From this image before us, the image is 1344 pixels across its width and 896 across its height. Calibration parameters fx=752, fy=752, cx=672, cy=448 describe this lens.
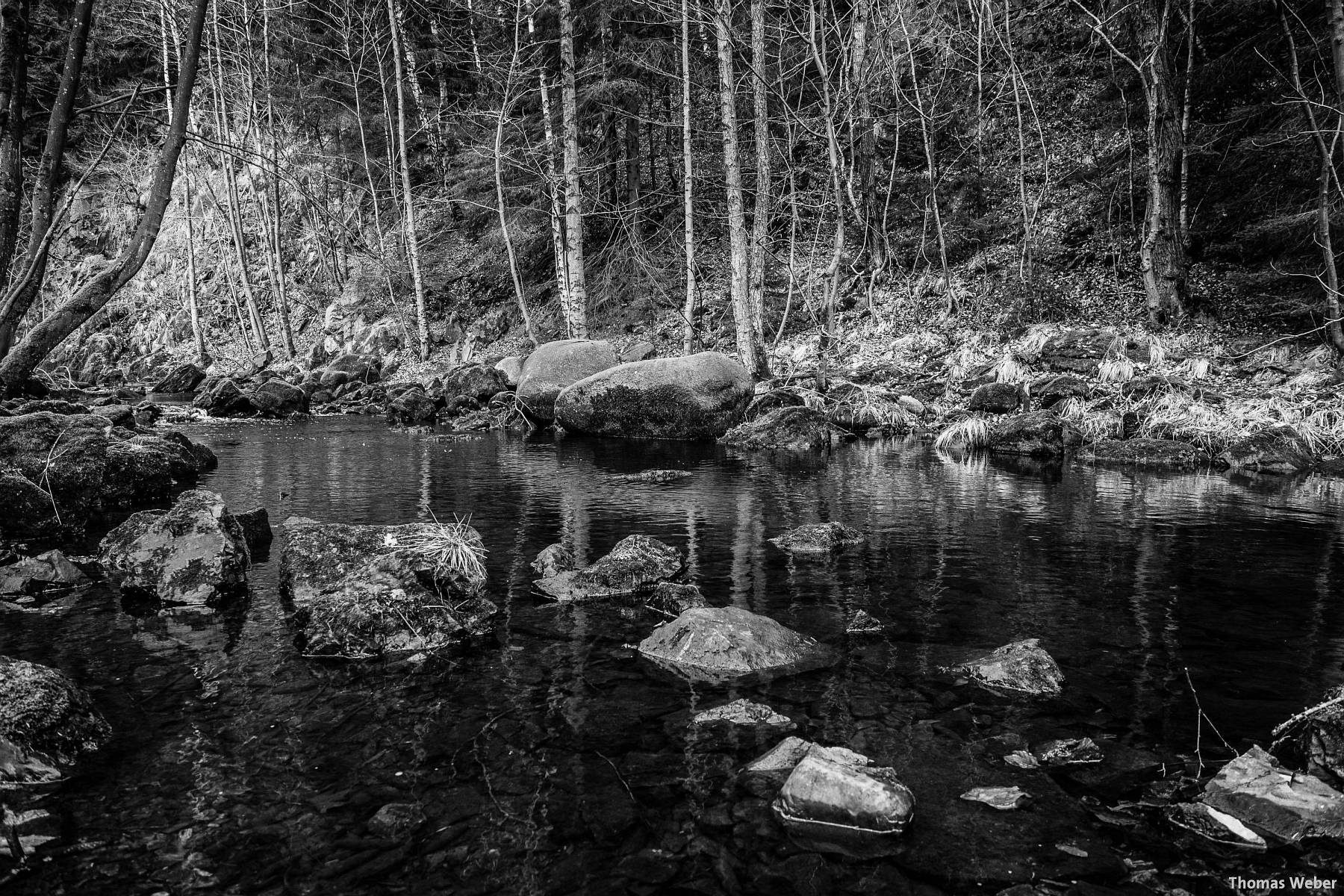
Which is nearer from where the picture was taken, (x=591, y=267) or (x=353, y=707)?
(x=353, y=707)

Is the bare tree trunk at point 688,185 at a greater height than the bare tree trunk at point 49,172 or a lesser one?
greater

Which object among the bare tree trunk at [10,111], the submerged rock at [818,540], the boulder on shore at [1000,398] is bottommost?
the submerged rock at [818,540]

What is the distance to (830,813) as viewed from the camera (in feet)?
9.57

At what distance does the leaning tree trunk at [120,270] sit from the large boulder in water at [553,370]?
12.5 metres

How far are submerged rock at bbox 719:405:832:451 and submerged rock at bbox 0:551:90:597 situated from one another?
10301 millimetres

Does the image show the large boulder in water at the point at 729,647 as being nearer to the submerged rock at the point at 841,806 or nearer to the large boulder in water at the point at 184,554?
the submerged rock at the point at 841,806

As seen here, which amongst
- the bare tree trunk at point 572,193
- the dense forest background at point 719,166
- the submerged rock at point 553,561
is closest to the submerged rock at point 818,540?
the submerged rock at point 553,561

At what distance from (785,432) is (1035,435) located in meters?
4.41

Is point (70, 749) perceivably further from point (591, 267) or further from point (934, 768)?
point (591, 267)

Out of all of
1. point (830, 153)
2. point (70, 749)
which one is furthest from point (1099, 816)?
point (830, 153)

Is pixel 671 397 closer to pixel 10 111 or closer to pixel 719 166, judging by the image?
pixel 10 111

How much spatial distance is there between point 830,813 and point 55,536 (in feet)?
27.9

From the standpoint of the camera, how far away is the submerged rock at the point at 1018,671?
402 cm

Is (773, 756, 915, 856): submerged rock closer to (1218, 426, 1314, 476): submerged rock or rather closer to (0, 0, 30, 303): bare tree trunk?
(0, 0, 30, 303): bare tree trunk
